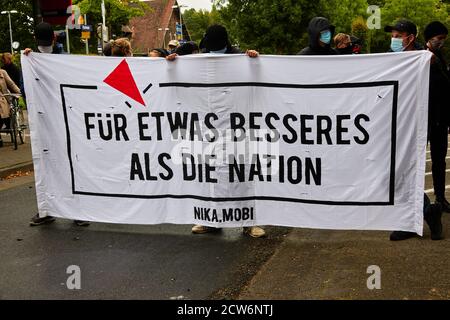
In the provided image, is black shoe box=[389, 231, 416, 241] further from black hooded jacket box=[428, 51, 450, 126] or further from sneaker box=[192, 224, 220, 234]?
sneaker box=[192, 224, 220, 234]

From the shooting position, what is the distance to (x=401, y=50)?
18.2 feet

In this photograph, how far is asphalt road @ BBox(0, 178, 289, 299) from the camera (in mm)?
4223

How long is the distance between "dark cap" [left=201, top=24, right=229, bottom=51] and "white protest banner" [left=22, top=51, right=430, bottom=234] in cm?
51

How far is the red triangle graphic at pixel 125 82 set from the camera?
526 cm

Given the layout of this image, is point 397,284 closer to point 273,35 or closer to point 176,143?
point 176,143

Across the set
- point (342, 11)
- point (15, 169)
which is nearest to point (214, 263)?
point (15, 169)

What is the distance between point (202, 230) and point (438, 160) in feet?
8.16

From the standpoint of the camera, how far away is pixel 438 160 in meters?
5.65

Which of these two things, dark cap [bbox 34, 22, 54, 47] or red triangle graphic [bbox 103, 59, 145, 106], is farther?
dark cap [bbox 34, 22, 54, 47]

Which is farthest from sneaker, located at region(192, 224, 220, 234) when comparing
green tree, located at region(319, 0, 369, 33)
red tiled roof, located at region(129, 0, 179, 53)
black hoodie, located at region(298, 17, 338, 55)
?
red tiled roof, located at region(129, 0, 179, 53)

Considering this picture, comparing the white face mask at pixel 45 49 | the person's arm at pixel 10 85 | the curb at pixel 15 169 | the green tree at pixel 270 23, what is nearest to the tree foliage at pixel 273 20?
the green tree at pixel 270 23

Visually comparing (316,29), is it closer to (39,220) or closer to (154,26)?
(39,220)
